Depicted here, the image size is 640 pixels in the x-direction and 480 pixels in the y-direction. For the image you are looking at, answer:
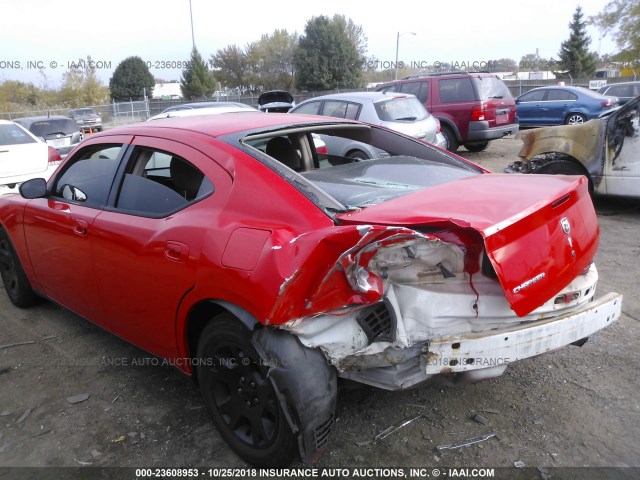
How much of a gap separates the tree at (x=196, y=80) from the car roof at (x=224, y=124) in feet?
140

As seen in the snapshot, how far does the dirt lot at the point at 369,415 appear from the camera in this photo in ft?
8.46

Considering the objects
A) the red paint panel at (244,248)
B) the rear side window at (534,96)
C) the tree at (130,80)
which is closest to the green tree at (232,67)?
the tree at (130,80)

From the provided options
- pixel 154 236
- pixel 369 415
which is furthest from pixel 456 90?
pixel 154 236

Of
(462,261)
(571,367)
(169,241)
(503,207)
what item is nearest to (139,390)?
(169,241)

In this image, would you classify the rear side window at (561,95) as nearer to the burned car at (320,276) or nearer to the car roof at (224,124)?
the car roof at (224,124)

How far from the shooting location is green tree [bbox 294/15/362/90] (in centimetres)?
4576

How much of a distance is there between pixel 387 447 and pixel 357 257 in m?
1.11

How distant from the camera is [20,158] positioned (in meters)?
8.49

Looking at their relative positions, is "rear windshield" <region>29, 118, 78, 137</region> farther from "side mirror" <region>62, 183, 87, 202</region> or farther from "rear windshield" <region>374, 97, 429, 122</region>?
"side mirror" <region>62, 183, 87, 202</region>

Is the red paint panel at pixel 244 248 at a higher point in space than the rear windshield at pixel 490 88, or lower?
lower

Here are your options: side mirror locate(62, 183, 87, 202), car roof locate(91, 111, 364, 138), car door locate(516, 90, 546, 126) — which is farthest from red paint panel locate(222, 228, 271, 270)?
car door locate(516, 90, 546, 126)

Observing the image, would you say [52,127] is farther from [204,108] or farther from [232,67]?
[232,67]

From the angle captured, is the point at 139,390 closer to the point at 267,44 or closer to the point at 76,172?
the point at 76,172

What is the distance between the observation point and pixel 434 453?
2572 millimetres
